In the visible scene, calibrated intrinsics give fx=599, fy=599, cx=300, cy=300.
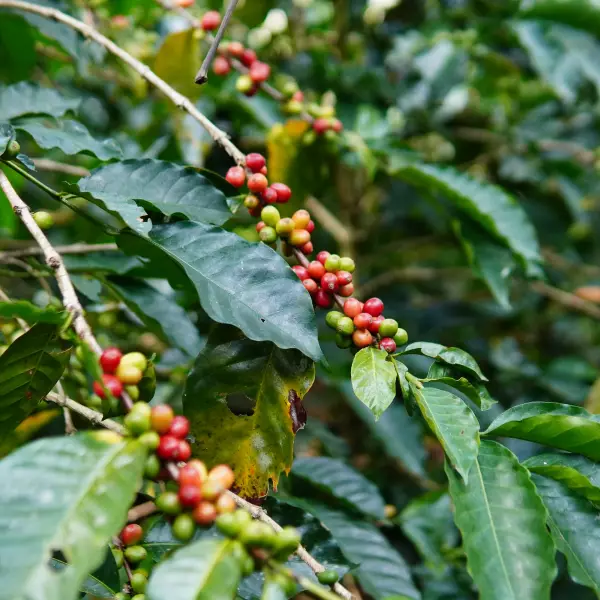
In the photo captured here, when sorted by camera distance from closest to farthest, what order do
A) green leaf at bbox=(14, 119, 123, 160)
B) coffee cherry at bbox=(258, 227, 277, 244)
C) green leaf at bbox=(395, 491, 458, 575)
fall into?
coffee cherry at bbox=(258, 227, 277, 244) < green leaf at bbox=(14, 119, 123, 160) < green leaf at bbox=(395, 491, 458, 575)

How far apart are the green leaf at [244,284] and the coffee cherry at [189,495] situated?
0.58 ft

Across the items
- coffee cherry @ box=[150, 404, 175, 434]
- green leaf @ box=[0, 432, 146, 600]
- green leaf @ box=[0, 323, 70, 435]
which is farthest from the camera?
green leaf @ box=[0, 323, 70, 435]

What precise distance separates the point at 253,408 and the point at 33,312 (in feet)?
0.86

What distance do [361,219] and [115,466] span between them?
163 cm

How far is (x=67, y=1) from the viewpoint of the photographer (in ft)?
4.59

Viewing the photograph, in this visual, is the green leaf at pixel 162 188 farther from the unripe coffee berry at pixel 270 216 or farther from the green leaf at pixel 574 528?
the green leaf at pixel 574 528

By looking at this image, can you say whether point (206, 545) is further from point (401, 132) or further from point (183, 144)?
point (401, 132)

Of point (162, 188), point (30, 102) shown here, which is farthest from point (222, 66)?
point (162, 188)

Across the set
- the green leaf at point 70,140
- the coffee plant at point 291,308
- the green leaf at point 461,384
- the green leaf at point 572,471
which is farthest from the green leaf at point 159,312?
the green leaf at point 572,471

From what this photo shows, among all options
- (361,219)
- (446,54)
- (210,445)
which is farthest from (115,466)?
(361,219)

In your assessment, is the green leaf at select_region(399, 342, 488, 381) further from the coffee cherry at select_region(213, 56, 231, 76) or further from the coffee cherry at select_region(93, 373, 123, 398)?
the coffee cherry at select_region(213, 56, 231, 76)

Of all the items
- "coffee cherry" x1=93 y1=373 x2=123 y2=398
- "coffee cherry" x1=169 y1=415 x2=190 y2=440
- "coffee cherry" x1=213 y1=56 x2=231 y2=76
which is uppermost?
"coffee cherry" x1=213 y1=56 x2=231 y2=76

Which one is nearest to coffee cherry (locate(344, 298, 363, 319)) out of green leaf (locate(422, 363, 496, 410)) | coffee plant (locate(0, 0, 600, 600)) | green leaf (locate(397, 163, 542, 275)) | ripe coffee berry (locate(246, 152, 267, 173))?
coffee plant (locate(0, 0, 600, 600))

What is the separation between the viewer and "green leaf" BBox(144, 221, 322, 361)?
63 cm
